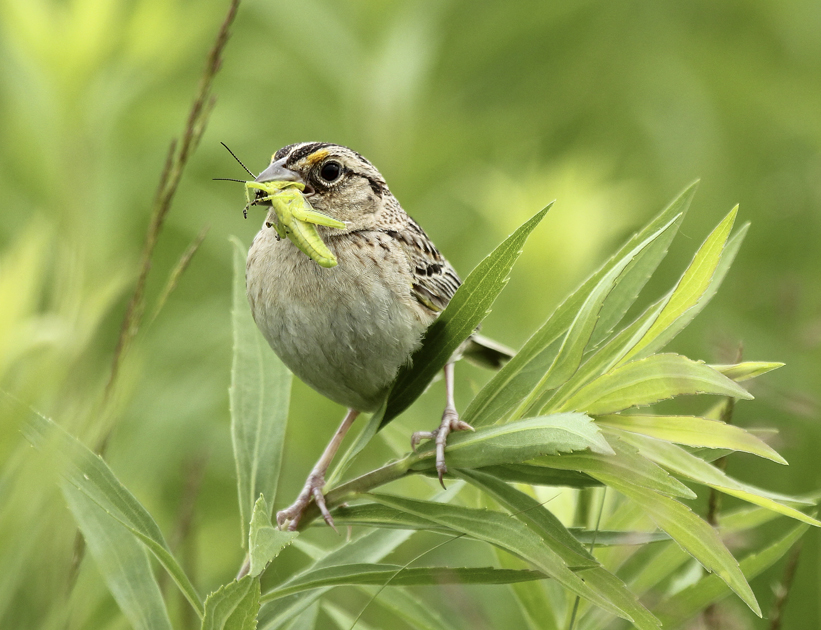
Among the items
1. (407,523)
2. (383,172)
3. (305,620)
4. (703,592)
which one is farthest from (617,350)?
(383,172)

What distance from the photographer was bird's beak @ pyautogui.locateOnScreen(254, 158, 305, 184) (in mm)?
2471

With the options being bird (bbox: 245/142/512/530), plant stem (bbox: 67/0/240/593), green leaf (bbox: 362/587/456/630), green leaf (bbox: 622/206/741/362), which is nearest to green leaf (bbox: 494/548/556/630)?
green leaf (bbox: 362/587/456/630)

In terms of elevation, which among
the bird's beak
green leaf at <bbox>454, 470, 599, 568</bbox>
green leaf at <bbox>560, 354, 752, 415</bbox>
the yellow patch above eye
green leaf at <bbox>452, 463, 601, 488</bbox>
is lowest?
green leaf at <bbox>454, 470, 599, 568</bbox>

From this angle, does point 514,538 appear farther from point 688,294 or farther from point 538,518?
point 688,294

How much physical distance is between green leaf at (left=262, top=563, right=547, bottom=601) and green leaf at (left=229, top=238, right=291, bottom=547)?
0.18 meters

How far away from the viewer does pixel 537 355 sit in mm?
1792

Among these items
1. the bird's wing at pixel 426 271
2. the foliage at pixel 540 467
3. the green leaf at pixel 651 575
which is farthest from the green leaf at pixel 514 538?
the bird's wing at pixel 426 271

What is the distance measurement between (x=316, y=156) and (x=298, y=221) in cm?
53

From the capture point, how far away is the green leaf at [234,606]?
148cm

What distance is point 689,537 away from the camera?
1.49m

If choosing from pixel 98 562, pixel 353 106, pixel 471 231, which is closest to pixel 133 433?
pixel 98 562

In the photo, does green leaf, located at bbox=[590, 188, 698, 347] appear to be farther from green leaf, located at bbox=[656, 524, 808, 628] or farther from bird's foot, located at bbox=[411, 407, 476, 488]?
green leaf, located at bbox=[656, 524, 808, 628]

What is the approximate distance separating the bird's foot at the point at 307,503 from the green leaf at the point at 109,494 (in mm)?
278

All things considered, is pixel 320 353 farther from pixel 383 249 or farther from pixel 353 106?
pixel 353 106
